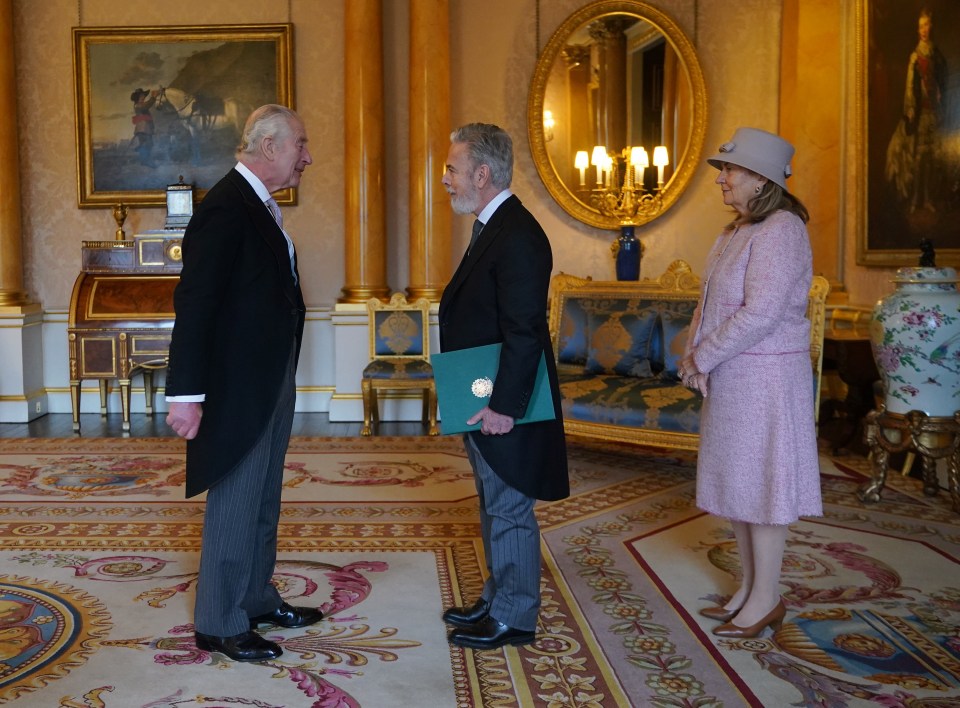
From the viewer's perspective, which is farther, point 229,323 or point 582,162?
point 582,162

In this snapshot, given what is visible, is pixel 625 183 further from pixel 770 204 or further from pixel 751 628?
pixel 751 628

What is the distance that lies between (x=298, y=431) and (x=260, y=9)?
133 inches

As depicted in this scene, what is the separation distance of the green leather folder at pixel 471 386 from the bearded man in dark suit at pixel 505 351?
1.4 inches

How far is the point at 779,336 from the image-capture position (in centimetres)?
290

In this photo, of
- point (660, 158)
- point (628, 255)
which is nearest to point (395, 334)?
point (628, 255)

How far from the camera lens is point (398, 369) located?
675cm

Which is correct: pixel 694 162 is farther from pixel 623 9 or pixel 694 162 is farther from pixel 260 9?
pixel 260 9

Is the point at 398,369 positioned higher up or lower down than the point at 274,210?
lower down

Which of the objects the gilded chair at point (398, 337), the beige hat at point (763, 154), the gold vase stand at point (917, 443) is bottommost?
the gold vase stand at point (917, 443)

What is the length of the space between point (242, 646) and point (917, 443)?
3336 mm

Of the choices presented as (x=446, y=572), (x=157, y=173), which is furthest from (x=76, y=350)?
(x=446, y=572)

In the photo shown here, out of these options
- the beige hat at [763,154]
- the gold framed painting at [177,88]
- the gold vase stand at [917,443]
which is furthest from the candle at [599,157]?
the beige hat at [763,154]

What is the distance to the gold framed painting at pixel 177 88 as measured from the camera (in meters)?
7.45

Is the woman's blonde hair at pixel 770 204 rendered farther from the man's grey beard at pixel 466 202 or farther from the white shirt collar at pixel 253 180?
the white shirt collar at pixel 253 180
